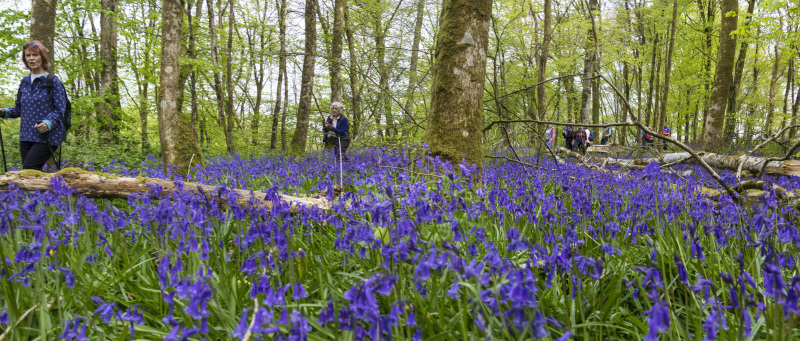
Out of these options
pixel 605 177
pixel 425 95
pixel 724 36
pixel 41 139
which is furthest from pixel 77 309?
pixel 724 36

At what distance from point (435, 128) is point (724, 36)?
10881mm

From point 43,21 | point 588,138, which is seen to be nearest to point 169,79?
point 43,21

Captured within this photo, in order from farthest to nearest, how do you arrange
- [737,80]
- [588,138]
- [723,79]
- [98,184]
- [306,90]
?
[588,138] < [737,80] < [723,79] < [306,90] < [98,184]

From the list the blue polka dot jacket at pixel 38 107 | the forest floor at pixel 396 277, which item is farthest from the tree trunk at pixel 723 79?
the blue polka dot jacket at pixel 38 107

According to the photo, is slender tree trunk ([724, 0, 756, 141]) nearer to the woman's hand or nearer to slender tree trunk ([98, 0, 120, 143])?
the woman's hand

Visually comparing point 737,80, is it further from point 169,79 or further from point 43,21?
point 43,21

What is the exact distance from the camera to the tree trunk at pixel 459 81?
4.40 metres

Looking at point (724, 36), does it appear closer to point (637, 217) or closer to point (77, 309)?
point (637, 217)

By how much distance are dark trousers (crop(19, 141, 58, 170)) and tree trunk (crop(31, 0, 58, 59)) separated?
3.26 meters

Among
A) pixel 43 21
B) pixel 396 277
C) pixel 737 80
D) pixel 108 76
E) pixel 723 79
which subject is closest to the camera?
pixel 396 277

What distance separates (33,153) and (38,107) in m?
0.54

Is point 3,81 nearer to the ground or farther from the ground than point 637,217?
farther from the ground

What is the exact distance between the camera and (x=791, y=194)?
4.09 meters

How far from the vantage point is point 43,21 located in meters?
7.10
